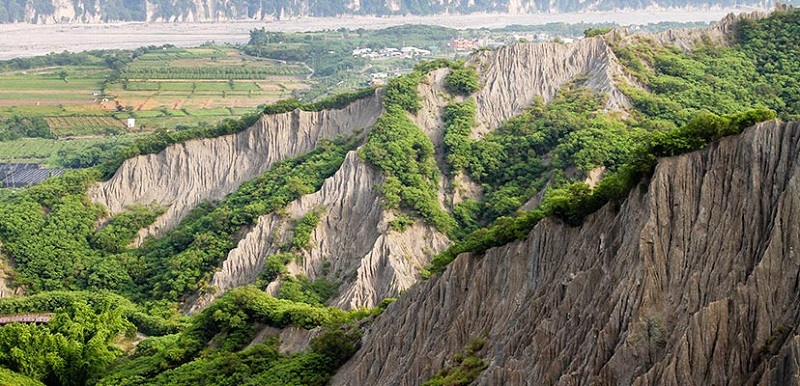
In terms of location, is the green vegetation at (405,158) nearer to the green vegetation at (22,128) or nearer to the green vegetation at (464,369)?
the green vegetation at (464,369)

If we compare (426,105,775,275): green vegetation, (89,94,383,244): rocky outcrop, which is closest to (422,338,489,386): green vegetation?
(426,105,775,275): green vegetation

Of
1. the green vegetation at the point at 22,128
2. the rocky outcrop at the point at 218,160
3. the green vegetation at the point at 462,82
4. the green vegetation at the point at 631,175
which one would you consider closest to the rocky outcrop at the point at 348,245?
the rocky outcrop at the point at 218,160

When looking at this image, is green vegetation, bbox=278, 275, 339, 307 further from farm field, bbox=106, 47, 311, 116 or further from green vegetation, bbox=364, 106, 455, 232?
farm field, bbox=106, 47, 311, 116

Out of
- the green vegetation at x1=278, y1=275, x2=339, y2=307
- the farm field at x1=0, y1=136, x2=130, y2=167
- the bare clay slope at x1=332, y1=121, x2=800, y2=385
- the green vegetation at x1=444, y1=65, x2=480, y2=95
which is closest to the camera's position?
the bare clay slope at x1=332, y1=121, x2=800, y2=385

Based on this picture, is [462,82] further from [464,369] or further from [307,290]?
[464,369]

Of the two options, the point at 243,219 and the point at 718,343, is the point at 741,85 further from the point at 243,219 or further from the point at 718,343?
the point at 718,343

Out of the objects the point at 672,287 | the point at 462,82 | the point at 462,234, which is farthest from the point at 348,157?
the point at 672,287
